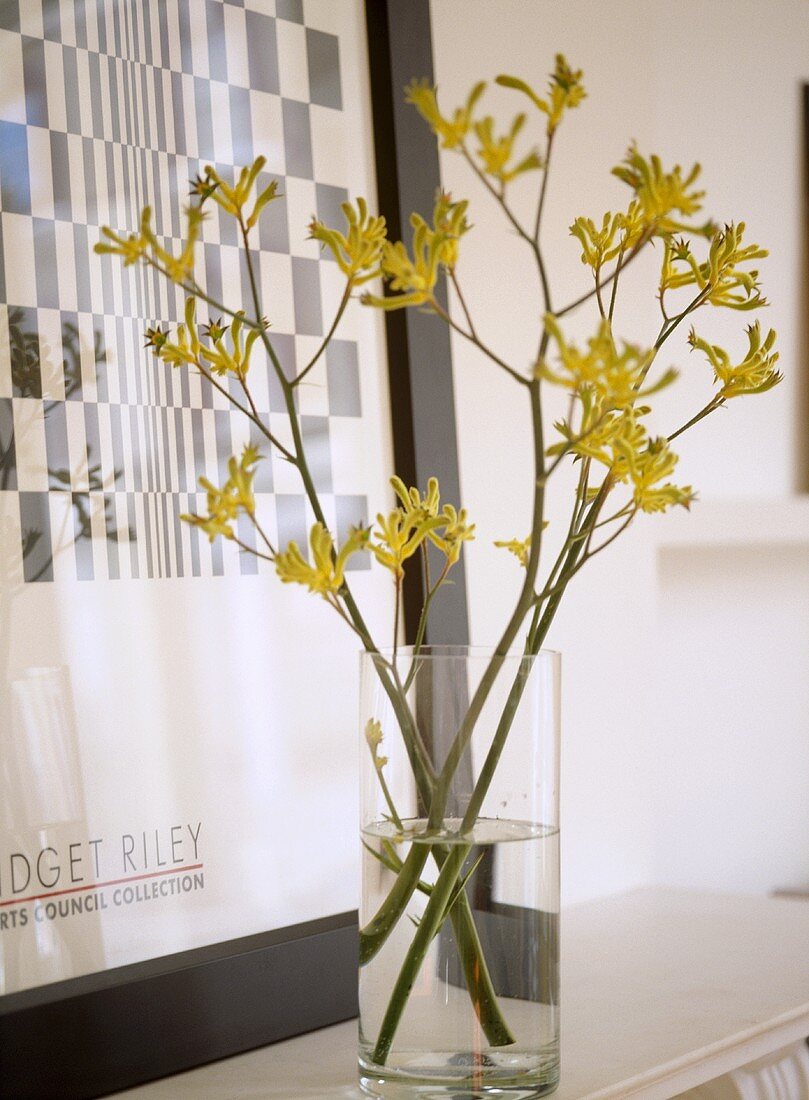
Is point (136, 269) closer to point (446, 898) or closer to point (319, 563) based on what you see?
point (319, 563)

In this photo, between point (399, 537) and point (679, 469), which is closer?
point (399, 537)

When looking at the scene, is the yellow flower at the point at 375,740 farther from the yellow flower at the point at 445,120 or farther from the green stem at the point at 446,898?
the yellow flower at the point at 445,120

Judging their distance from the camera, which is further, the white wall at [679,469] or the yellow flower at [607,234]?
the white wall at [679,469]

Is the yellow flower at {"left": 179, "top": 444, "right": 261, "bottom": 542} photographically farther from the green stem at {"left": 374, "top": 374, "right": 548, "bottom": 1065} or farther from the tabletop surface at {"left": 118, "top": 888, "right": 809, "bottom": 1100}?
the tabletop surface at {"left": 118, "top": 888, "right": 809, "bottom": 1100}

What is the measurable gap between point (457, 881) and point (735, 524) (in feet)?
2.80

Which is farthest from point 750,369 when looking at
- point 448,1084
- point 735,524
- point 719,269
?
point 735,524

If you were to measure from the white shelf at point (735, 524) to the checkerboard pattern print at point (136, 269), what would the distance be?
1.90 ft

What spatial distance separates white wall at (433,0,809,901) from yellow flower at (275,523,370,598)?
18.1 inches

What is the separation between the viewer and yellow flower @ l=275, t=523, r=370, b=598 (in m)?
0.55

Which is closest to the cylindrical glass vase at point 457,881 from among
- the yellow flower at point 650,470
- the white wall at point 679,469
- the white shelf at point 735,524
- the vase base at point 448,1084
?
the vase base at point 448,1084

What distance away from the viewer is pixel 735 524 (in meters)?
1.38

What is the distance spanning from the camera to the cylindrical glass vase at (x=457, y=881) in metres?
0.62

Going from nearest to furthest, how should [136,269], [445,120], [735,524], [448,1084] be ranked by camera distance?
1. [445,120]
2. [448,1084]
3. [136,269]
4. [735,524]

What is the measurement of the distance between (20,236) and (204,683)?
29 centimetres
